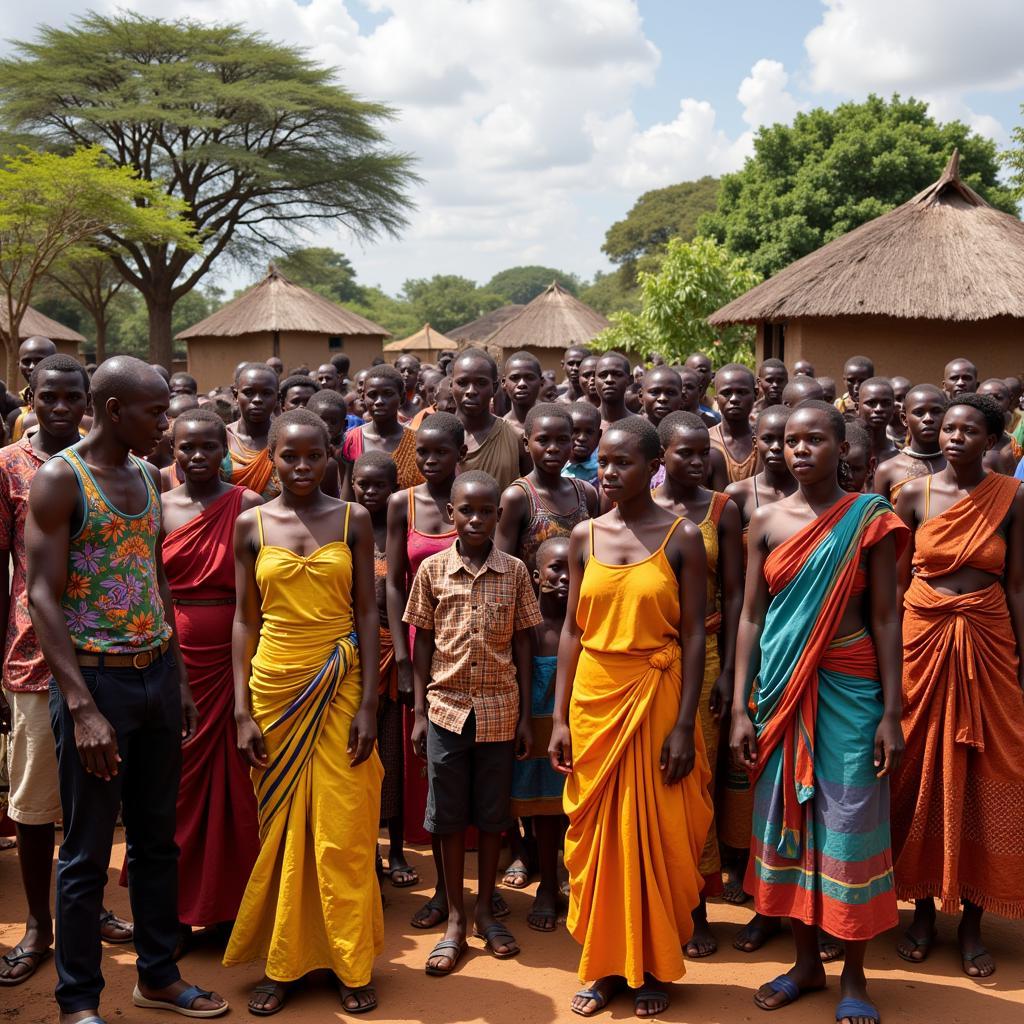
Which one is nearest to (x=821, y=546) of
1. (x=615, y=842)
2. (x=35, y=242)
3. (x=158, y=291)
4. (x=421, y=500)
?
(x=615, y=842)

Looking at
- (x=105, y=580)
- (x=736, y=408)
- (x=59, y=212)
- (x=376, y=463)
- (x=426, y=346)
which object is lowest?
(x=105, y=580)

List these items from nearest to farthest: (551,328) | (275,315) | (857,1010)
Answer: (857,1010) → (275,315) → (551,328)

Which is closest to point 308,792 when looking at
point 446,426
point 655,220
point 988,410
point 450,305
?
point 446,426

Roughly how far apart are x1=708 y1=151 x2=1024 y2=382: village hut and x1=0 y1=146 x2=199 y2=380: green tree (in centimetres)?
1503

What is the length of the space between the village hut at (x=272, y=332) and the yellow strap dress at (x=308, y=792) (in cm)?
2192

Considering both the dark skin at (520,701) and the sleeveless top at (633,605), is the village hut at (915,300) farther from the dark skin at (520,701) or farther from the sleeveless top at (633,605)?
the sleeveless top at (633,605)

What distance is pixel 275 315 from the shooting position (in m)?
25.2

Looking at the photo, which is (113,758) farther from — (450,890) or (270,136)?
(270,136)

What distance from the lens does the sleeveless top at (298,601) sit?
3.75m

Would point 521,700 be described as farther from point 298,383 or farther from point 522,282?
point 522,282

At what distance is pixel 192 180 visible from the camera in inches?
→ 1230

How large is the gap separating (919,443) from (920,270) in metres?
10.9

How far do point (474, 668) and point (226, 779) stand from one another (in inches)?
42.2

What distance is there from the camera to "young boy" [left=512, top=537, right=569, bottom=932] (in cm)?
430
